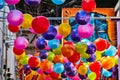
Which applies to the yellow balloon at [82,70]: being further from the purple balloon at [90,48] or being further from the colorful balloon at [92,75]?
the purple balloon at [90,48]

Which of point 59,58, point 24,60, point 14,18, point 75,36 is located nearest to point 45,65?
point 59,58

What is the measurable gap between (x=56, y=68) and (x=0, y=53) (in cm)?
135

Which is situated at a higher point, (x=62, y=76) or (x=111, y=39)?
(x=111, y=39)

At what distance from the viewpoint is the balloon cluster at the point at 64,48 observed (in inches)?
252

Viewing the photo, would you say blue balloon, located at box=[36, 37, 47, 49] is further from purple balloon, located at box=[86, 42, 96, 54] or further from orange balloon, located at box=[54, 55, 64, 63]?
purple balloon, located at box=[86, 42, 96, 54]

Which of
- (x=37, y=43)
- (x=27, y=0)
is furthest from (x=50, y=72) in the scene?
(x=27, y=0)

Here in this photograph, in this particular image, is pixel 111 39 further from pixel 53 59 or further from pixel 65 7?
pixel 53 59

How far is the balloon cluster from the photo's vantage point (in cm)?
640

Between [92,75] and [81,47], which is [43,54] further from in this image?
[92,75]

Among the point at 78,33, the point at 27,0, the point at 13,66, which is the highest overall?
the point at 27,0

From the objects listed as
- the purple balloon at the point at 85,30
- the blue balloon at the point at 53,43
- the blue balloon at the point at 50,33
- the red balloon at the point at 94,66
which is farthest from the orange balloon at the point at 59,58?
the purple balloon at the point at 85,30

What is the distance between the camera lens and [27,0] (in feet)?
20.7

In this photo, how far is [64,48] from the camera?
24.3ft

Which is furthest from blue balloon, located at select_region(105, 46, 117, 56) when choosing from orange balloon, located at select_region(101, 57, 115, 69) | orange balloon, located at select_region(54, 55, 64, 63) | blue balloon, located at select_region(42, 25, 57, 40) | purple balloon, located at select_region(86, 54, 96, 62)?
blue balloon, located at select_region(42, 25, 57, 40)
